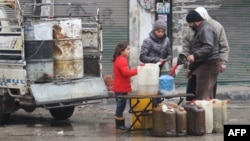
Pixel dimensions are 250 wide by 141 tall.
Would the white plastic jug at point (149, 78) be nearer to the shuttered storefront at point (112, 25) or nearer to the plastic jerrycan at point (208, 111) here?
the plastic jerrycan at point (208, 111)

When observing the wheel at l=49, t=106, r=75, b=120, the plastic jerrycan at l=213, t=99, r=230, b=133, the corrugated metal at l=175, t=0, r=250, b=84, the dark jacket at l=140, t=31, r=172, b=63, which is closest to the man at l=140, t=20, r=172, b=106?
the dark jacket at l=140, t=31, r=172, b=63

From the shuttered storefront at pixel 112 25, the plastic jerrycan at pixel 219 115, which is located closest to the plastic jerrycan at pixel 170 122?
the plastic jerrycan at pixel 219 115

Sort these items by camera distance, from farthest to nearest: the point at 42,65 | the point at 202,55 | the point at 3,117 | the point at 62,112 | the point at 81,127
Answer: the point at 62,112 < the point at 3,117 < the point at 81,127 < the point at 42,65 < the point at 202,55

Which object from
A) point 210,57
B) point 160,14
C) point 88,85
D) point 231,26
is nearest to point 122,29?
point 160,14

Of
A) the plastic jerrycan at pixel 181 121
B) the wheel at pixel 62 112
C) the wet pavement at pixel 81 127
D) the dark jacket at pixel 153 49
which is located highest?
the dark jacket at pixel 153 49

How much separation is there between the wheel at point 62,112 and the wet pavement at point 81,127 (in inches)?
4.5

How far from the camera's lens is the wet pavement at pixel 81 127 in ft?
34.9

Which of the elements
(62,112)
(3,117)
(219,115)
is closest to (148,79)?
(219,115)

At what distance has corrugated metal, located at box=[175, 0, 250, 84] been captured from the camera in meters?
17.4

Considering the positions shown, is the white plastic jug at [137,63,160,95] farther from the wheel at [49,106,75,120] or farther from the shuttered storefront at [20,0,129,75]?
the shuttered storefront at [20,0,129,75]

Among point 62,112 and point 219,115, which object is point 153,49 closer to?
point 219,115

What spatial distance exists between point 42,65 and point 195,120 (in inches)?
111

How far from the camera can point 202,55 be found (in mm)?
10680

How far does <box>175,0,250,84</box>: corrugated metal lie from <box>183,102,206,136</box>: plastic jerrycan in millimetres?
7098
